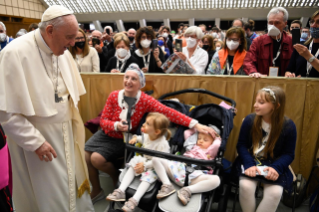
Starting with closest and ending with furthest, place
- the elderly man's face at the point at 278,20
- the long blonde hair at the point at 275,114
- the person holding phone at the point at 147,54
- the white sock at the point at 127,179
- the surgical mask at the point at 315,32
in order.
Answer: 1. the white sock at the point at 127,179
2. the long blonde hair at the point at 275,114
3. the surgical mask at the point at 315,32
4. the elderly man's face at the point at 278,20
5. the person holding phone at the point at 147,54

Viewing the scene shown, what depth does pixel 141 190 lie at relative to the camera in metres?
1.86

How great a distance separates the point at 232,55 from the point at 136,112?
1775 millimetres

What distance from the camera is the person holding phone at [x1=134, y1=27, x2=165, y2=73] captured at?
3.68m

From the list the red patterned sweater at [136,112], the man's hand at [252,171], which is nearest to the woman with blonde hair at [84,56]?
the red patterned sweater at [136,112]

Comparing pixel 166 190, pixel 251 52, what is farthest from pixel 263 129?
pixel 251 52

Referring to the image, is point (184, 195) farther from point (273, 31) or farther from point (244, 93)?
point (273, 31)

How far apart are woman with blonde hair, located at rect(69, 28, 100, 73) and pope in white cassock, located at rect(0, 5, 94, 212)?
5.71 feet

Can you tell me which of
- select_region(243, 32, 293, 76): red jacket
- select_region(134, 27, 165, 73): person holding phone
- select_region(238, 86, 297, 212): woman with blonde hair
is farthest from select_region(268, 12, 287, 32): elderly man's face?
select_region(134, 27, 165, 73): person holding phone

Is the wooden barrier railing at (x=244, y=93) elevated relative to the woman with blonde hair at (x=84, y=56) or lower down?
lower down

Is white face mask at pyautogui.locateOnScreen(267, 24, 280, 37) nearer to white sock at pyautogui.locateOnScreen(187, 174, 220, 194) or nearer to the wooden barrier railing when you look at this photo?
the wooden barrier railing

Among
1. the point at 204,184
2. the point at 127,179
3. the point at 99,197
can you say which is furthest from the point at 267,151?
the point at 99,197

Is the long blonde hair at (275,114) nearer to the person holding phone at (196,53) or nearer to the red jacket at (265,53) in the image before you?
the red jacket at (265,53)

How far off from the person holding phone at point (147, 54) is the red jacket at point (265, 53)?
1372 millimetres

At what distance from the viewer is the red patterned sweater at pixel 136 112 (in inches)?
97.7
